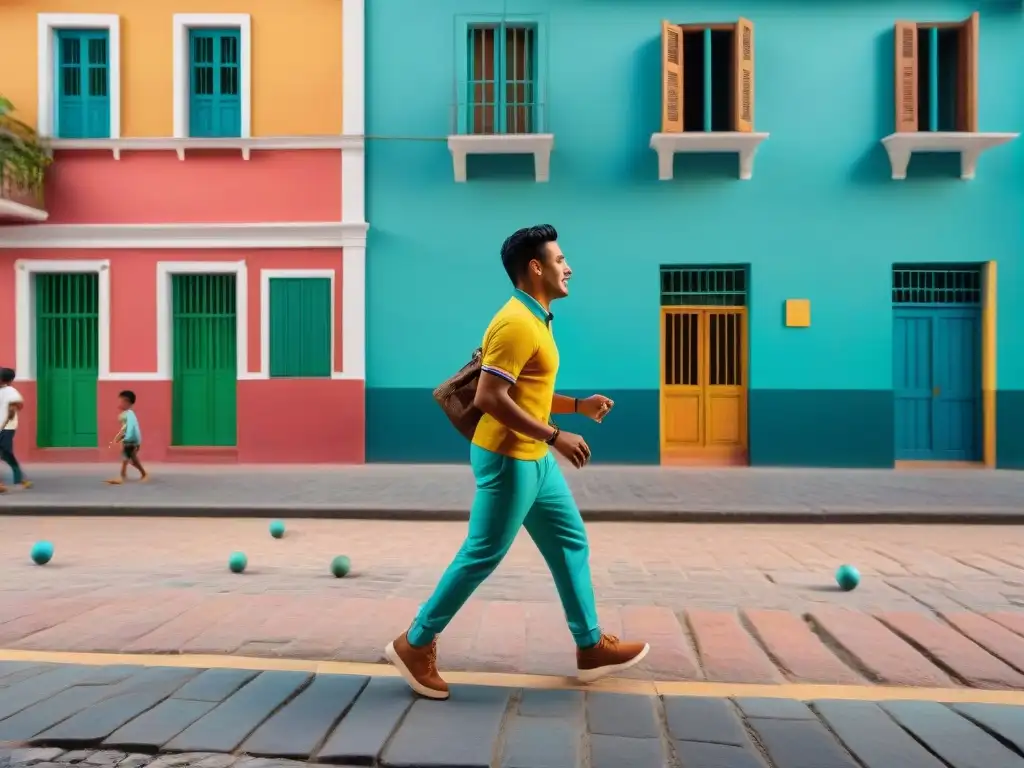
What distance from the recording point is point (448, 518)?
819 cm

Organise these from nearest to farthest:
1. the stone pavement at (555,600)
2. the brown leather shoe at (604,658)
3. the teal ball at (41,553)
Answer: the brown leather shoe at (604,658) → the stone pavement at (555,600) → the teal ball at (41,553)

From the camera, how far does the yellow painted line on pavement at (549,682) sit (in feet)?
10.4

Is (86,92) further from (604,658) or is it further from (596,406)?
(604,658)

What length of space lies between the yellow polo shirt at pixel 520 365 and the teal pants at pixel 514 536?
56 millimetres

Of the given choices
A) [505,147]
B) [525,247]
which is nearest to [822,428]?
[505,147]

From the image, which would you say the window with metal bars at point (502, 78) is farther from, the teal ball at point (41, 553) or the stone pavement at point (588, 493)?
the teal ball at point (41, 553)

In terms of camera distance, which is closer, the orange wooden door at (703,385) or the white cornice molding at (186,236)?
the white cornice molding at (186,236)

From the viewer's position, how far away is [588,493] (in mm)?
9430

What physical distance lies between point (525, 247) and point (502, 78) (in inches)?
417

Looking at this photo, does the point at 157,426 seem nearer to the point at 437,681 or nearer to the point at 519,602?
the point at 519,602

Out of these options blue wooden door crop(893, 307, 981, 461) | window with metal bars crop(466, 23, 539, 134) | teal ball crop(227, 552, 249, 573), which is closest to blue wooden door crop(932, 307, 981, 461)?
blue wooden door crop(893, 307, 981, 461)

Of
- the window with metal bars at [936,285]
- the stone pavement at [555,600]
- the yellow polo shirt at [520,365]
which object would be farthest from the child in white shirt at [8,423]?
the window with metal bars at [936,285]

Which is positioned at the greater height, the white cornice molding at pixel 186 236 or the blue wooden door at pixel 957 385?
the white cornice molding at pixel 186 236

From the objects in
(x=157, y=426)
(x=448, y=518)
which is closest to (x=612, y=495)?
(x=448, y=518)
